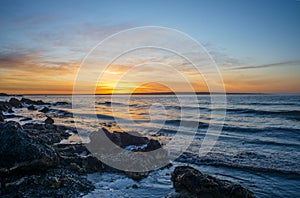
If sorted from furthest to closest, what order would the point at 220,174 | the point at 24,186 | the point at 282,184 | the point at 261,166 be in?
the point at 261,166 → the point at 220,174 → the point at 282,184 → the point at 24,186

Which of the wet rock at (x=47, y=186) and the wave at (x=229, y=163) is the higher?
the wet rock at (x=47, y=186)

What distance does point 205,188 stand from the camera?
6.71 meters

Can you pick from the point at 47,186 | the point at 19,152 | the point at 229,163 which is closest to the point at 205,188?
the point at 47,186

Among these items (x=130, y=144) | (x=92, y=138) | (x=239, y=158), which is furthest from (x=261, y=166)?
(x=92, y=138)

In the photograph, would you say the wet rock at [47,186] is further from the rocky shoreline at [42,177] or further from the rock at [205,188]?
the rock at [205,188]

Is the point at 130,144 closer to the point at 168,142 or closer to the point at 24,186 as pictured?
the point at 168,142

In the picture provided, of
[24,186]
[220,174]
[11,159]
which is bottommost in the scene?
[220,174]

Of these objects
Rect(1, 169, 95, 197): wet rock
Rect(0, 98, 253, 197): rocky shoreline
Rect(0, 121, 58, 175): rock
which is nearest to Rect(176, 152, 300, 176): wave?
Rect(0, 98, 253, 197): rocky shoreline

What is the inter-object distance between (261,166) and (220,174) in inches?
91.5

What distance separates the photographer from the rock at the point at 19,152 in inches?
255

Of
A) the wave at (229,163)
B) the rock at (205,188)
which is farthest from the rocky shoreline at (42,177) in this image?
the wave at (229,163)

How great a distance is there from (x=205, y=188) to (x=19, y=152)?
218 inches

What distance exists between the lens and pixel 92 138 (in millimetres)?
12922

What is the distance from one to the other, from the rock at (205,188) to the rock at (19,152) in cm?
427
